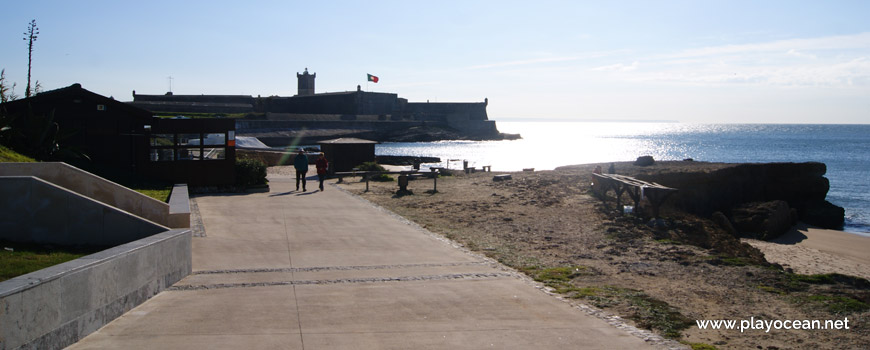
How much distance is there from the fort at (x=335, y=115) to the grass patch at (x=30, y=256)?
80.5m

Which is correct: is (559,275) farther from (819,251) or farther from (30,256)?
(819,251)

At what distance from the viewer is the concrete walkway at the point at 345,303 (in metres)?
5.95

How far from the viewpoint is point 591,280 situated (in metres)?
9.09

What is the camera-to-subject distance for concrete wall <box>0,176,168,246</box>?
25.0ft

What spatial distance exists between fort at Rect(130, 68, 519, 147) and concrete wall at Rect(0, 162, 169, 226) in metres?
77.3

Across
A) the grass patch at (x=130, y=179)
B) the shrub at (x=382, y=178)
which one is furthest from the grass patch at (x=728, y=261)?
the shrub at (x=382, y=178)

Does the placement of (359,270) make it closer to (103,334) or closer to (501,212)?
(103,334)

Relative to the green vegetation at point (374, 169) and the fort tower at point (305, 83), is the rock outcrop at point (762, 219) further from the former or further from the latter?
the fort tower at point (305, 83)

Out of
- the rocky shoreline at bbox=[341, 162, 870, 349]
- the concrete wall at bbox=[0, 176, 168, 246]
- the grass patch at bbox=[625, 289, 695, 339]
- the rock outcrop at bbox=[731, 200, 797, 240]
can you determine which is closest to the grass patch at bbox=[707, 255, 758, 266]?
the rocky shoreline at bbox=[341, 162, 870, 349]

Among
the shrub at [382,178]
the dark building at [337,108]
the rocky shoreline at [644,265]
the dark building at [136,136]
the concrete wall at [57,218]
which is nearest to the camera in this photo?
the rocky shoreline at [644,265]

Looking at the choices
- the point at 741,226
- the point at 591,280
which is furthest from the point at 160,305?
the point at 741,226

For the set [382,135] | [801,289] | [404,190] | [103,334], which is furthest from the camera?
[382,135]

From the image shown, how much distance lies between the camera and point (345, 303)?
23.9 feet

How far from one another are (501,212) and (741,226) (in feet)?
32.2
